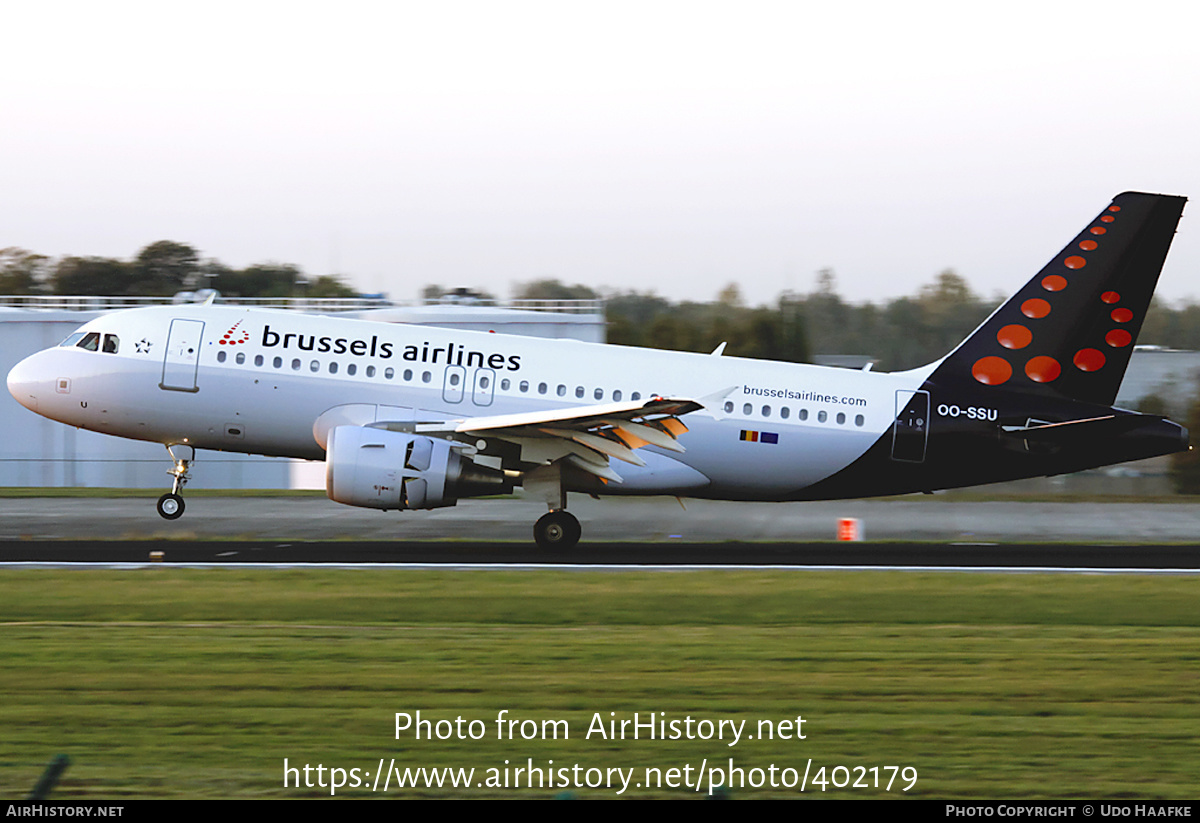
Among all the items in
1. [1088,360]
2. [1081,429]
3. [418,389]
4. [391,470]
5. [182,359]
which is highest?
[1088,360]

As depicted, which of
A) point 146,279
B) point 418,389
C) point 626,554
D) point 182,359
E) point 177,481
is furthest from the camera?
point 146,279

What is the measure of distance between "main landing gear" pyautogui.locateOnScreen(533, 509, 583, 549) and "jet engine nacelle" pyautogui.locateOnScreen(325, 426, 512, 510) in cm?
154

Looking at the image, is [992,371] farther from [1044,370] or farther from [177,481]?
[177,481]

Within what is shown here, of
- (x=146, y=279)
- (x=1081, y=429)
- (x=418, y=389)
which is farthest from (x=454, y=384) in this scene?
(x=146, y=279)

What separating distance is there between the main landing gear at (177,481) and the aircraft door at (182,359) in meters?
1.38

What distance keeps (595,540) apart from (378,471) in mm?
5192

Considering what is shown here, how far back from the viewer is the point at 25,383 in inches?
856

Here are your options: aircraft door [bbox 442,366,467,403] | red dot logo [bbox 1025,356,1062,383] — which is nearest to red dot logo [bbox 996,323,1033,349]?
red dot logo [bbox 1025,356,1062,383]

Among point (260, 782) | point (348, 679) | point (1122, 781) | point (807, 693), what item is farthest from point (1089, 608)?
point (260, 782)

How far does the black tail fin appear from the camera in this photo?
21.1 meters

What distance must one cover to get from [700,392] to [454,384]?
4219mm

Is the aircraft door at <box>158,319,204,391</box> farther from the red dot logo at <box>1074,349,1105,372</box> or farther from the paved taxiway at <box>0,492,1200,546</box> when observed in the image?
the red dot logo at <box>1074,349,1105,372</box>

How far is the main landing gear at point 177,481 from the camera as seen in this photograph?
71.8ft

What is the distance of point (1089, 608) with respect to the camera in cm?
1527
